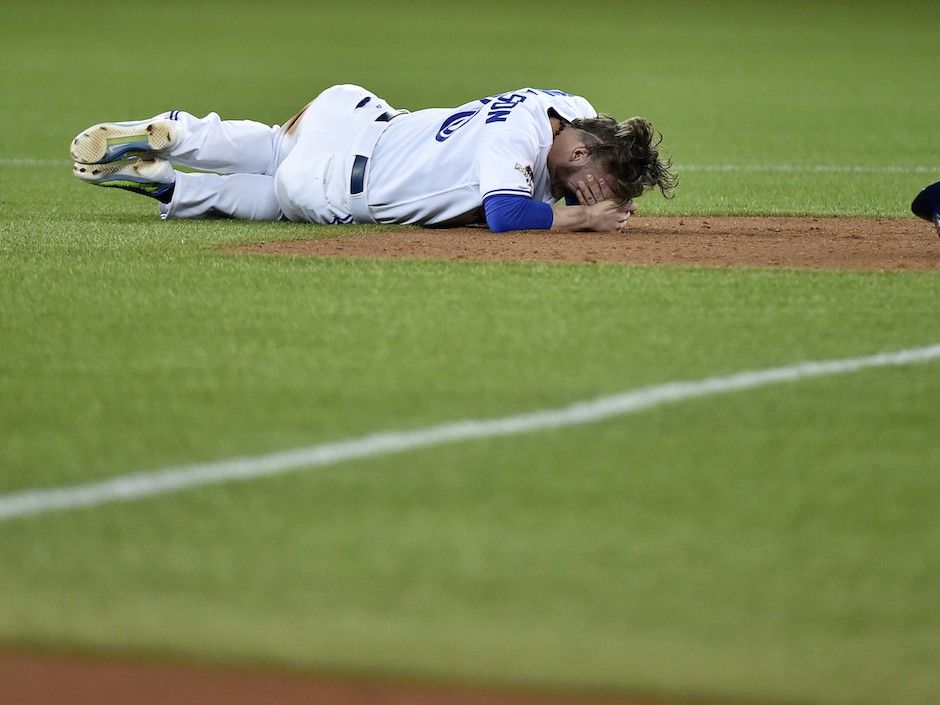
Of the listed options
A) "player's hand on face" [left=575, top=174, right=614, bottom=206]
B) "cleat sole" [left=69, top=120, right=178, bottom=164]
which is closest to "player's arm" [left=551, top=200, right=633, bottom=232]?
"player's hand on face" [left=575, top=174, right=614, bottom=206]

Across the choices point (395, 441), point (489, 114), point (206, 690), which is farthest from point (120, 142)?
point (206, 690)

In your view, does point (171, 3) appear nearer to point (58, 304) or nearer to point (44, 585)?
point (58, 304)

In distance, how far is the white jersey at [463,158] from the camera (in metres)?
6.24

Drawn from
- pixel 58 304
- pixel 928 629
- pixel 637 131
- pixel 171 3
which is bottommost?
pixel 928 629

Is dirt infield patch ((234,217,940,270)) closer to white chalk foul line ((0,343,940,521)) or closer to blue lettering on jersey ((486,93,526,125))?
blue lettering on jersey ((486,93,526,125))

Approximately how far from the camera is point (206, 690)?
7.38ft

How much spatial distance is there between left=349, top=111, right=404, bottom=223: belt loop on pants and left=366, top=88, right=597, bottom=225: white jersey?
0.08 ft

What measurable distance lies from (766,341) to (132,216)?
12.6ft

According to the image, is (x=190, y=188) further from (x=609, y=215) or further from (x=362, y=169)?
(x=609, y=215)

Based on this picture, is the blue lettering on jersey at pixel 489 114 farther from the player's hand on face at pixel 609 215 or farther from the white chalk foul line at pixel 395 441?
the white chalk foul line at pixel 395 441

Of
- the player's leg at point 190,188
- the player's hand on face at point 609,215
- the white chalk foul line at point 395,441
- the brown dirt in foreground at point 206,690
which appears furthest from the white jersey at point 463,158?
the brown dirt in foreground at point 206,690

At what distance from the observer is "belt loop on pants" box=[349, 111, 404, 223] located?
22.0 feet

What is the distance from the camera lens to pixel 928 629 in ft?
7.99

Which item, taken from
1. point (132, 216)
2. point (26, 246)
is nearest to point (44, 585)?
point (26, 246)
